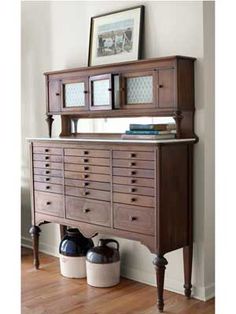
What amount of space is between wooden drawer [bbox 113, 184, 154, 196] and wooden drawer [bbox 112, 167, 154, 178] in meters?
0.08

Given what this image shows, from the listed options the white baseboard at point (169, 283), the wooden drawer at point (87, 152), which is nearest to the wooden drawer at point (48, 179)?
the wooden drawer at point (87, 152)

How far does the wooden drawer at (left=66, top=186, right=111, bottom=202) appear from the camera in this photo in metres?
3.26

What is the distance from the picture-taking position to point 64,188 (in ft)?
11.8

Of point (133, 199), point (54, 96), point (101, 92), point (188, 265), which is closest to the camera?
point (133, 199)

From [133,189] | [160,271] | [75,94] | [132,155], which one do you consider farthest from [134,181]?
[75,94]

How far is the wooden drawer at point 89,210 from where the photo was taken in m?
3.26

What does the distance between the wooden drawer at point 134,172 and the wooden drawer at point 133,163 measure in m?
0.03

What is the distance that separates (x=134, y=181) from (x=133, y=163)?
0.12 metres

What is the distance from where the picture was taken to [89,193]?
3375mm

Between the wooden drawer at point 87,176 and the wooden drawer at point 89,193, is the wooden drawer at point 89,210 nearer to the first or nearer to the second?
the wooden drawer at point 89,193

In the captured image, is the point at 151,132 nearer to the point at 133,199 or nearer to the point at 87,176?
the point at 133,199

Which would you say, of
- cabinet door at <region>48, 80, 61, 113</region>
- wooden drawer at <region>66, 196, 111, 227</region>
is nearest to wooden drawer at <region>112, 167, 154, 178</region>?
wooden drawer at <region>66, 196, 111, 227</region>

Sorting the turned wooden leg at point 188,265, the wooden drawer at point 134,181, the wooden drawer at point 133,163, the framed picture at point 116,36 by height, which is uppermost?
the framed picture at point 116,36
